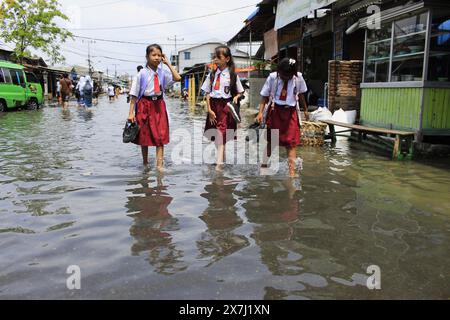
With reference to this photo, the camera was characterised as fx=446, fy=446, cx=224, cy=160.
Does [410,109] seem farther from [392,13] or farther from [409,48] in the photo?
[392,13]

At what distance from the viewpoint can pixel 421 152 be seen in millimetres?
7867

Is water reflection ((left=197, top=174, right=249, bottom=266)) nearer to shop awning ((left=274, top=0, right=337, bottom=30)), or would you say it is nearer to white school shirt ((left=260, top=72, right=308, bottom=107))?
white school shirt ((left=260, top=72, right=308, bottom=107))

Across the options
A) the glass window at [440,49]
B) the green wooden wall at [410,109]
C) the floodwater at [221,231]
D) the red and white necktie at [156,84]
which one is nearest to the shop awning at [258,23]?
the green wooden wall at [410,109]

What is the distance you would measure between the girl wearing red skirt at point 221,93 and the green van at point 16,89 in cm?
1573

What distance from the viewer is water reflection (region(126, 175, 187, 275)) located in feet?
10.5

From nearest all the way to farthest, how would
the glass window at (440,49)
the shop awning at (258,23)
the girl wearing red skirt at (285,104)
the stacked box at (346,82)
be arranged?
the girl wearing red skirt at (285,104) < the glass window at (440,49) < the stacked box at (346,82) < the shop awning at (258,23)

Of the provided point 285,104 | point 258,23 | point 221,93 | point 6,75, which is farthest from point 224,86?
point 6,75

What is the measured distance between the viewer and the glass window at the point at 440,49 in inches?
302

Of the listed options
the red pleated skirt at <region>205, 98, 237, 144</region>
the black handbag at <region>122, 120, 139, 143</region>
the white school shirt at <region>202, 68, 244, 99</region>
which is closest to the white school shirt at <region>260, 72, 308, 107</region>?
the white school shirt at <region>202, 68, 244, 99</region>

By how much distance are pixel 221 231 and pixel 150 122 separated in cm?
270

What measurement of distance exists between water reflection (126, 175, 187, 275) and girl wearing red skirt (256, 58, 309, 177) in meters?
1.74

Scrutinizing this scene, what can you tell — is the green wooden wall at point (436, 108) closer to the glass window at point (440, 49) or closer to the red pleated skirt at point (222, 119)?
the glass window at point (440, 49)

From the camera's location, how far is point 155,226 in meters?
3.95
